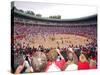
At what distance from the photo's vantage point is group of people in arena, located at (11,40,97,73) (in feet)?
5.65

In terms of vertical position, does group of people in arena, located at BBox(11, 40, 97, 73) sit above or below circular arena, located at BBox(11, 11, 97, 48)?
below

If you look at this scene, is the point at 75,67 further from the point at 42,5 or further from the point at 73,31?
the point at 42,5

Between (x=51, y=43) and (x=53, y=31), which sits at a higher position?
(x=53, y=31)

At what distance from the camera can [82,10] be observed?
195cm

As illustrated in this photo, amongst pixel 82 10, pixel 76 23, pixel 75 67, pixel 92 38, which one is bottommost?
pixel 75 67

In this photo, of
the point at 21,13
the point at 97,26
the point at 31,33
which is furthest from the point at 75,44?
the point at 21,13

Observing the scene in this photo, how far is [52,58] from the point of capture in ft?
6.04

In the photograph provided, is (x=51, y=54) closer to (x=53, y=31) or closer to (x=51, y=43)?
(x=51, y=43)

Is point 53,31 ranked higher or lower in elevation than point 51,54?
higher

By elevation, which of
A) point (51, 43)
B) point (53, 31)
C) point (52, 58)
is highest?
point (53, 31)

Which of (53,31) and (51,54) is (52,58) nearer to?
(51,54)

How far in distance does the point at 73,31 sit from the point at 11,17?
1.86 feet

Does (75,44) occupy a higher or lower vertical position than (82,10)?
lower

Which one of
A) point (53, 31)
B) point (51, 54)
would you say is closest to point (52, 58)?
point (51, 54)
